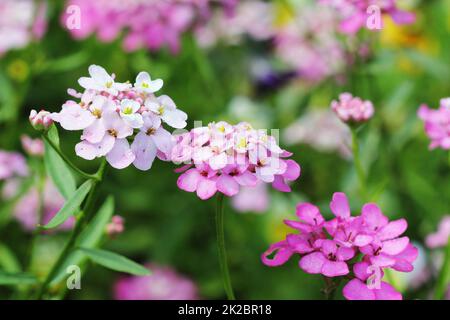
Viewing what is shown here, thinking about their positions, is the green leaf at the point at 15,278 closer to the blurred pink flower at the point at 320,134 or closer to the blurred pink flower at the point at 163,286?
the blurred pink flower at the point at 163,286

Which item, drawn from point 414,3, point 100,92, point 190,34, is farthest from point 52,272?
point 414,3

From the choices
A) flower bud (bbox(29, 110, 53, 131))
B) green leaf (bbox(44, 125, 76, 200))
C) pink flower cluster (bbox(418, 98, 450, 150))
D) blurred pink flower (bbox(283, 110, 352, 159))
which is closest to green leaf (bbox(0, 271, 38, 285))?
green leaf (bbox(44, 125, 76, 200))

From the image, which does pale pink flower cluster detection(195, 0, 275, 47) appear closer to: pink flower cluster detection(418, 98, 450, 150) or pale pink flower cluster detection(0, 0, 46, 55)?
pale pink flower cluster detection(0, 0, 46, 55)

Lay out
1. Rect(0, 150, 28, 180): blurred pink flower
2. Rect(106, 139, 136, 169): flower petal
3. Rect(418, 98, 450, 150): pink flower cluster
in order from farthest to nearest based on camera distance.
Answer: Rect(0, 150, 28, 180): blurred pink flower → Rect(418, 98, 450, 150): pink flower cluster → Rect(106, 139, 136, 169): flower petal

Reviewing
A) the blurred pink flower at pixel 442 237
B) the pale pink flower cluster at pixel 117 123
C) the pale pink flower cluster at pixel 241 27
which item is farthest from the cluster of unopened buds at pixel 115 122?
the pale pink flower cluster at pixel 241 27

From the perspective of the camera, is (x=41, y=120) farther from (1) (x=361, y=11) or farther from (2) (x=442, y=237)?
(2) (x=442, y=237)

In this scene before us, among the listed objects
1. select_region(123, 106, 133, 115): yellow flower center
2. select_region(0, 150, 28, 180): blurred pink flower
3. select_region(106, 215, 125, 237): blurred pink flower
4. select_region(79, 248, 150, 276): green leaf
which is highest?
select_region(0, 150, 28, 180): blurred pink flower

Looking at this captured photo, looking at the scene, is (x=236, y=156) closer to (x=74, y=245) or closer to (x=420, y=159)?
(x=74, y=245)
